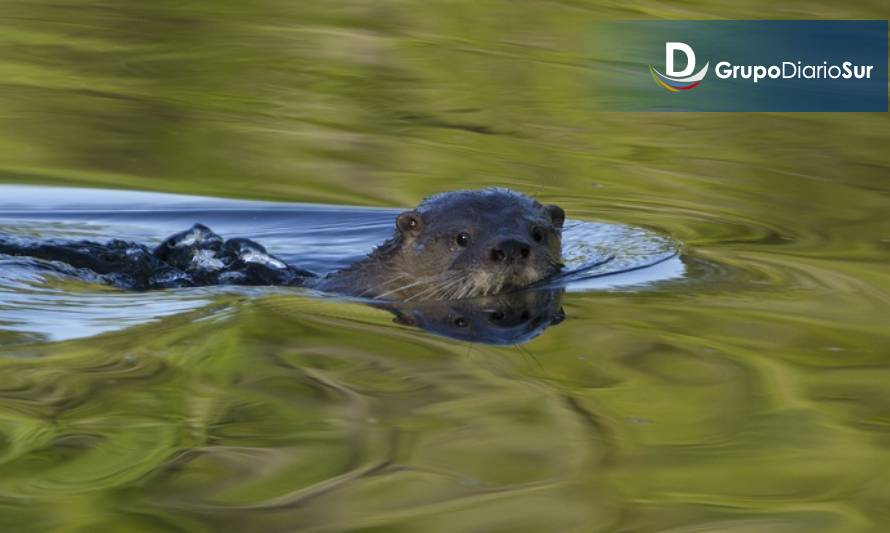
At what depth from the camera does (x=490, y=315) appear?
586 cm

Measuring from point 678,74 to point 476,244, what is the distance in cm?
570

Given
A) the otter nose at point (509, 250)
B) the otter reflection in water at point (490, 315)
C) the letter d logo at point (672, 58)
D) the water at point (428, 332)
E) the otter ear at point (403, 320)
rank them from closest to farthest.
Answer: the water at point (428, 332) → the otter reflection in water at point (490, 315) → the otter ear at point (403, 320) → the otter nose at point (509, 250) → the letter d logo at point (672, 58)

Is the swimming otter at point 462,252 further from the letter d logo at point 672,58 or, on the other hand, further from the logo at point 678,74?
the letter d logo at point 672,58

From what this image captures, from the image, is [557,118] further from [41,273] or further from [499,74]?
[41,273]

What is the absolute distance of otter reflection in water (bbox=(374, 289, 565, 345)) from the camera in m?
5.51

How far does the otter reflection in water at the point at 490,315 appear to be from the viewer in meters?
5.51

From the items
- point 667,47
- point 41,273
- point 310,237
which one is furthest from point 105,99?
point 667,47

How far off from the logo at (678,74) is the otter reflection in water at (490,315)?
→ 543 centimetres

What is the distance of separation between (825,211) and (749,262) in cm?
128

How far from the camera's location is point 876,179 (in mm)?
8812

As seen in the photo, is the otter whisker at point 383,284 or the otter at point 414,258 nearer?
Result: the otter at point 414,258

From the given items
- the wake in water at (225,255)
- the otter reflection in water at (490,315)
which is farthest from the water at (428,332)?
the otter reflection in water at (490,315)

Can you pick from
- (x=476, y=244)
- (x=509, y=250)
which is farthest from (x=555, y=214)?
(x=509, y=250)

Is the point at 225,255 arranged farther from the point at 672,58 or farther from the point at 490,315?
the point at 672,58
